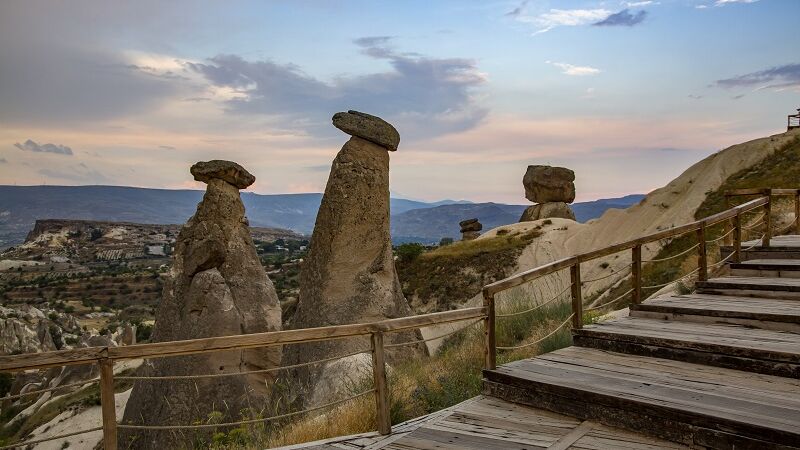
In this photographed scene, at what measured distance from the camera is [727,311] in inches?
240

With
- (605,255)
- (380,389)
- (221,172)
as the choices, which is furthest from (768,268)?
(221,172)

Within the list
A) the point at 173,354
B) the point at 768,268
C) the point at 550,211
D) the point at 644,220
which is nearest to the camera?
the point at 173,354

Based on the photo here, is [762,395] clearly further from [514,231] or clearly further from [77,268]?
[77,268]

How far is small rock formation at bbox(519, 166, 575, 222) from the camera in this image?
4159 centimetres

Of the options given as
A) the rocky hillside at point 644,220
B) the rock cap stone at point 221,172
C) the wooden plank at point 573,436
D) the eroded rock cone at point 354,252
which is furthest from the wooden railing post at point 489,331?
the rocky hillside at point 644,220

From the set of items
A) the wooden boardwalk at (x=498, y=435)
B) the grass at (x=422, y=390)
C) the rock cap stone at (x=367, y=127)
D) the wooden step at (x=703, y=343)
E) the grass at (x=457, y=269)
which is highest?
the rock cap stone at (x=367, y=127)

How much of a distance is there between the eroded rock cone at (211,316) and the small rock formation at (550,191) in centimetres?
3239

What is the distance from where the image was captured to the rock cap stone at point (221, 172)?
11.6 metres

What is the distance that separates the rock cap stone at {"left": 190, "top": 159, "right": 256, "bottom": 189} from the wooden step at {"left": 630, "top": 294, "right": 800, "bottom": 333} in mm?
8117

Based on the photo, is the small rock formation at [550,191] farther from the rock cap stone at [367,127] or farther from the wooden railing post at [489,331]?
the wooden railing post at [489,331]

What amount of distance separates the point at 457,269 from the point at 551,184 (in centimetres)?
1511

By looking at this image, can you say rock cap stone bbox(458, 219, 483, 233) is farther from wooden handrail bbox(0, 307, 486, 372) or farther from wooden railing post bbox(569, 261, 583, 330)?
wooden handrail bbox(0, 307, 486, 372)

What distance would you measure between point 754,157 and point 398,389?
29.7m

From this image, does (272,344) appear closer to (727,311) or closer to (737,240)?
(727,311)
